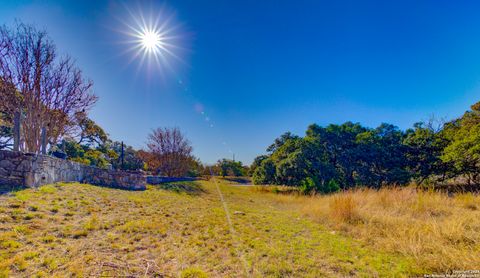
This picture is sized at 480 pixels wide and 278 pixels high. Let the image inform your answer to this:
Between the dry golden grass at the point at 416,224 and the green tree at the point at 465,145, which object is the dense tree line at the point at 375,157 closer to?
the green tree at the point at 465,145

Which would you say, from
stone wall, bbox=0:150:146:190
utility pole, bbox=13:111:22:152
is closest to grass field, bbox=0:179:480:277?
stone wall, bbox=0:150:146:190

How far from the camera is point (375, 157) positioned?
41.8ft

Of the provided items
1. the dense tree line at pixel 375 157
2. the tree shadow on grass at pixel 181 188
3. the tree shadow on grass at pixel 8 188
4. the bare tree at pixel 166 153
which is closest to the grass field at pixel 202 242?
the tree shadow on grass at pixel 8 188

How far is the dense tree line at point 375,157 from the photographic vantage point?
11.6 meters

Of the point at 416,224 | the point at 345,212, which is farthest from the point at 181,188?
the point at 416,224

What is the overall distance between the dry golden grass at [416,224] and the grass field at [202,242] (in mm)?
Answer: 20

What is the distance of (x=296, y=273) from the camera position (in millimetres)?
2469

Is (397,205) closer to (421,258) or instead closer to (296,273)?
(421,258)

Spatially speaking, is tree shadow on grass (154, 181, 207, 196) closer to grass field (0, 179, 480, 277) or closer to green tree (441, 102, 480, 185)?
grass field (0, 179, 480, 277)

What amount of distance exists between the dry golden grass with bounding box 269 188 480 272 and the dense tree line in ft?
20.3

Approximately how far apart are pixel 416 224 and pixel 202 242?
4.31 meters

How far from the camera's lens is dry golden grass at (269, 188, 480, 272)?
2559mm

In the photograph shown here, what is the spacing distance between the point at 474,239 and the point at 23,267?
623cm

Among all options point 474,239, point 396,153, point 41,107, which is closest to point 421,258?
point 474,239
